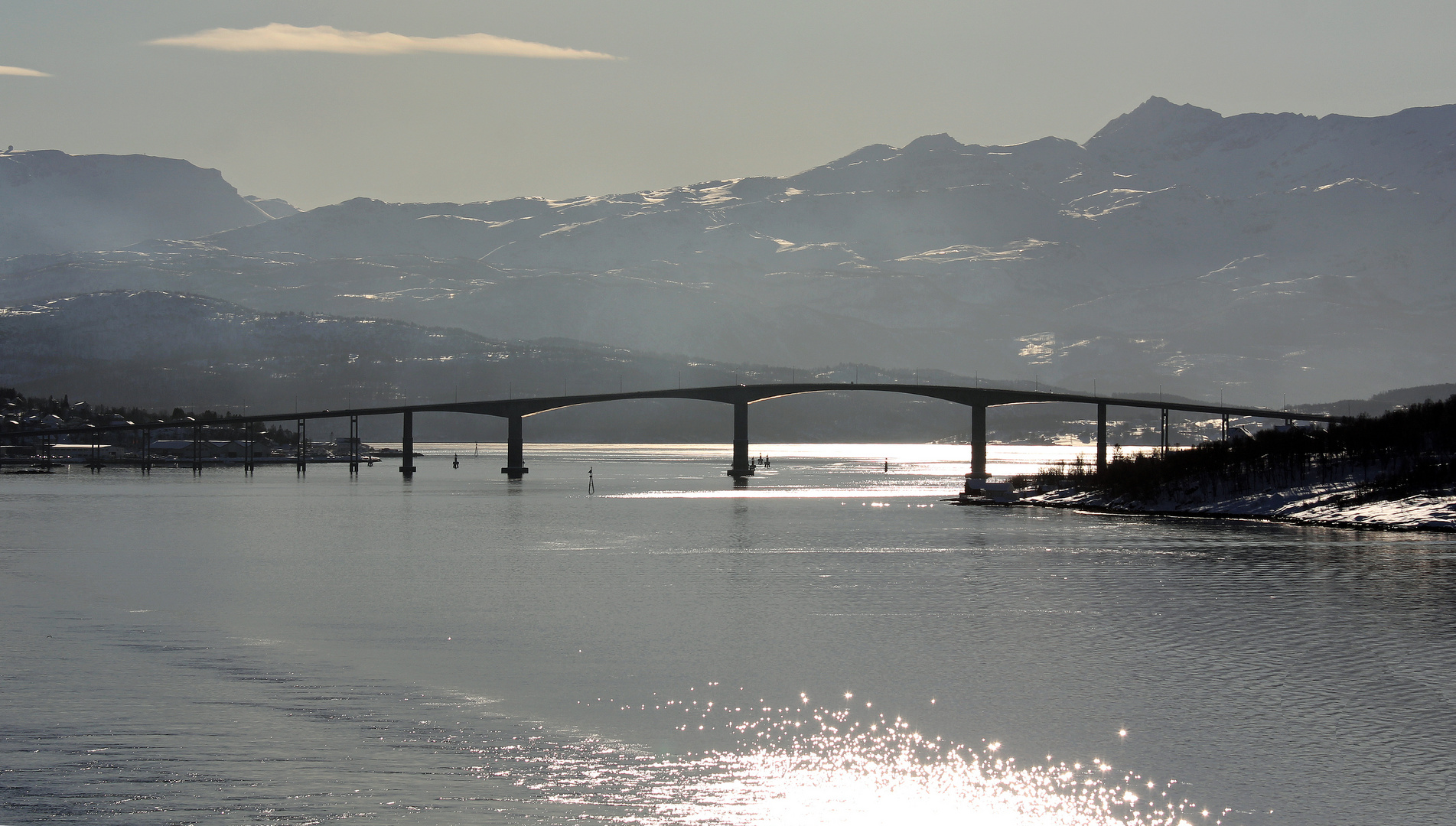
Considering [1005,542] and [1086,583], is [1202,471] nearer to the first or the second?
[1005,542]

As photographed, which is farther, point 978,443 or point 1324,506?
point 978,443

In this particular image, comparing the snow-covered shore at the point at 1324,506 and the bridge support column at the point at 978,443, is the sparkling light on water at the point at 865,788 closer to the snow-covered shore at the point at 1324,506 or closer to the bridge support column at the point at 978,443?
the snow-covered shore at the point at 1324,506

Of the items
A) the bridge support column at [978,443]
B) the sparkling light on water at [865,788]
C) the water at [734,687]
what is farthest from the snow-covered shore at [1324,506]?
the bridge support column at [978,443]

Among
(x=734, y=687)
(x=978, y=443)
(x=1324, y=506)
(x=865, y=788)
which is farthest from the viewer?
(x=978, y=443)

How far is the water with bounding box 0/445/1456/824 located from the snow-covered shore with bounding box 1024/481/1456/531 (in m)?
11.0

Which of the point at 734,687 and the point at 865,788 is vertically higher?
the point at 734,687

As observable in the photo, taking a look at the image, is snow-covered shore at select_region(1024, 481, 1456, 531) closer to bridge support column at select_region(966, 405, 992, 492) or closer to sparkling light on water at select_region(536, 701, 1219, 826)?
sparkling light on water at select_region(536, 701, 1219, 826)

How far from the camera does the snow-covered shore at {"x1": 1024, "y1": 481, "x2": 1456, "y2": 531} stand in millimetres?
79500

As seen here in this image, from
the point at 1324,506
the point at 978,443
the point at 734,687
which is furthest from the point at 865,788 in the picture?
the point at 978,443

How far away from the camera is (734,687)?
33375mm

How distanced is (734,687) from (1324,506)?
217ft

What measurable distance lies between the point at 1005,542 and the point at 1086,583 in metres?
24.3

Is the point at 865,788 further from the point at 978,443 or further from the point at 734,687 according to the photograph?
the point at 978,443

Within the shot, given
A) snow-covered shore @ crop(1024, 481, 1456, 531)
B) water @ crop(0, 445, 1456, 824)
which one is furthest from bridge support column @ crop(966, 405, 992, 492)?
water @ crop(0, 445, 1456, 824)
